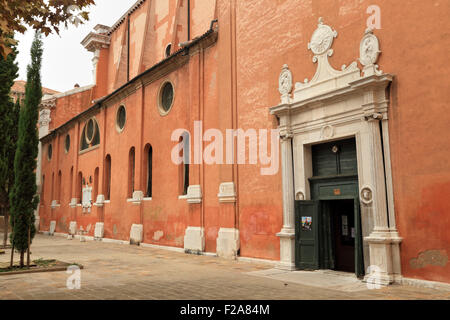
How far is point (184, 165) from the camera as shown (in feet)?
51.8

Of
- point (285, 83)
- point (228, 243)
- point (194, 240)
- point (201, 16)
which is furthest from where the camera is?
point (201, 16)

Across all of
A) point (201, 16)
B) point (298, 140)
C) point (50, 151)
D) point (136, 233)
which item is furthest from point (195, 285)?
point (50, 151)

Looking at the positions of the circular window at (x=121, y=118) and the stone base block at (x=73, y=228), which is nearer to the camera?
the circular window at (x=121, y=118)

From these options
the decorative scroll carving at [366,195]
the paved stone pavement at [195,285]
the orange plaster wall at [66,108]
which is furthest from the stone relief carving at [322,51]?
the orange plaster wall at [66,108]

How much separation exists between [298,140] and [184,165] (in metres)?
6.24

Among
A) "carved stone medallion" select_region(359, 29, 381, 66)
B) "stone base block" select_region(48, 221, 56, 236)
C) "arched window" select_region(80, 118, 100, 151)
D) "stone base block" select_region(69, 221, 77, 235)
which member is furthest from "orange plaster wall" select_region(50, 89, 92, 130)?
"carved stone medallion" select_region(359, 29, 381, 66)

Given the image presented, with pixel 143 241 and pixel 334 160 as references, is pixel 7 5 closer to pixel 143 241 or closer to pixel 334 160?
pixel 334 160

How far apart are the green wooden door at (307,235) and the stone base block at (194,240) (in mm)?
4367

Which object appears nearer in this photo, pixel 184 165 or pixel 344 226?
pixel 344 226

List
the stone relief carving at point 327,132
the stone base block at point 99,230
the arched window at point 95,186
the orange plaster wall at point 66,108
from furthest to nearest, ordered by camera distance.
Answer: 1. the orange plaster wall at point 66,108
2. the arched window at point 95,186
3. the stone base block at point 99,230
4. the stone relief carving at point 327,132

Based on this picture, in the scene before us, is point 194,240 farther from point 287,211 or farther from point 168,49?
point 168,49

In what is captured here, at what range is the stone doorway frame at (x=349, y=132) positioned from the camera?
8336 mm

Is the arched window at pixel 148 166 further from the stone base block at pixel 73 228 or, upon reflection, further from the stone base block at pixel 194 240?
the stone base block at pixel 73 228

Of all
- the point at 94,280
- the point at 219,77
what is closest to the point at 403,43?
the point at 219,77
